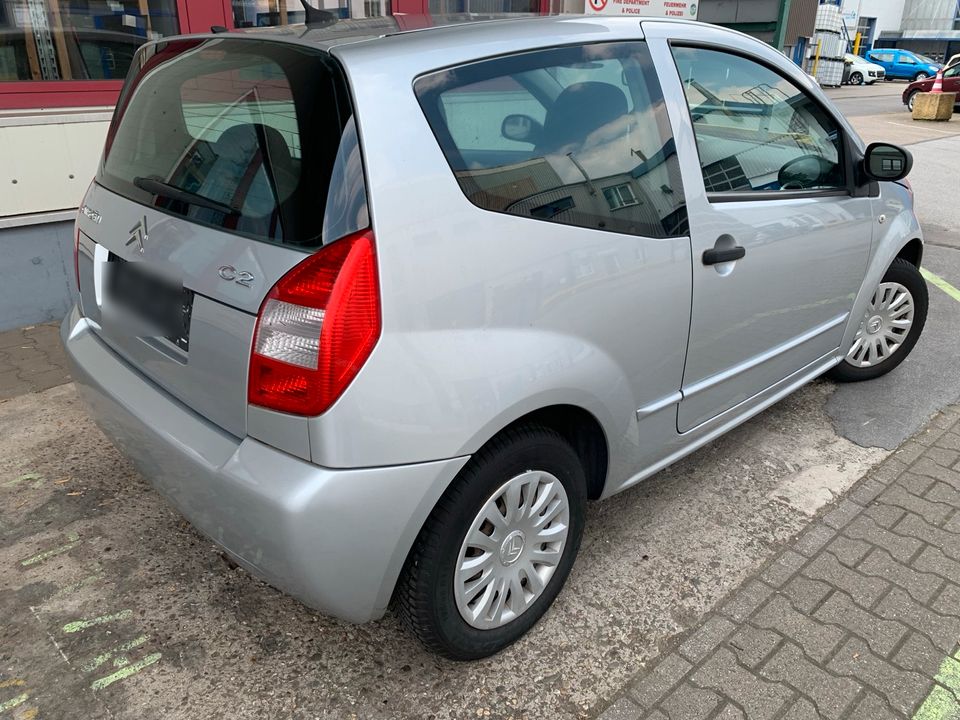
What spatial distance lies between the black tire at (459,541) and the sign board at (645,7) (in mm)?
7140

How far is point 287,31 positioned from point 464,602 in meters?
1.69

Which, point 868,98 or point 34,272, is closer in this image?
point 34,272

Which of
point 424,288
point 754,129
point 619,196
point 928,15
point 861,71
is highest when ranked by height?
point 928,15

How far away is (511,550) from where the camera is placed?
7.07 feet

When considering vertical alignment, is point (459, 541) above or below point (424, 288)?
below

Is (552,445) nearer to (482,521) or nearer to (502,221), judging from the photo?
(482,521)

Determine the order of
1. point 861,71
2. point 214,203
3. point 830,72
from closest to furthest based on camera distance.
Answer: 1. point 214,203
2. point 830,72
3. point 861,71

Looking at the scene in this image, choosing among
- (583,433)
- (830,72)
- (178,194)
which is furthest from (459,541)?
(830,72)

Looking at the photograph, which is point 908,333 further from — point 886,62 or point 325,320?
point 886,62

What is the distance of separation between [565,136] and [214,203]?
0.98 m

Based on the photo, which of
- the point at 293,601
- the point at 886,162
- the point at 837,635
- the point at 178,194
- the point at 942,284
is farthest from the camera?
the point at 942,284

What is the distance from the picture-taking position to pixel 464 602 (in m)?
2.07

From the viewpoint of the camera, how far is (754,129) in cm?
282

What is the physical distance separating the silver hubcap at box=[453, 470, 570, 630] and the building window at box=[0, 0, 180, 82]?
14.3ft
